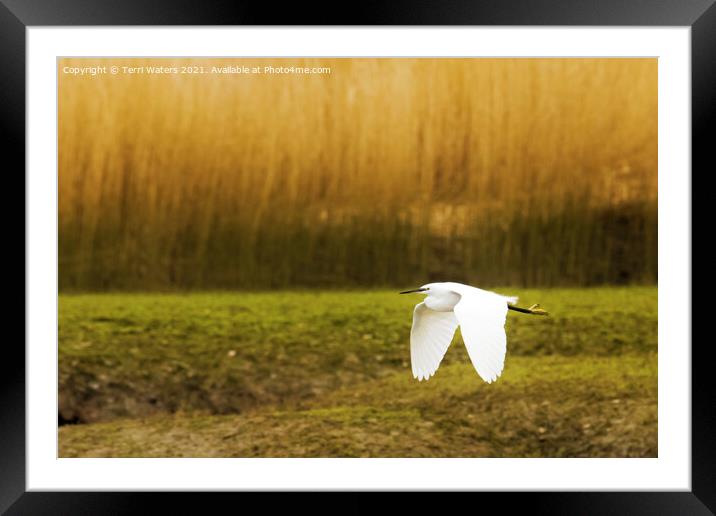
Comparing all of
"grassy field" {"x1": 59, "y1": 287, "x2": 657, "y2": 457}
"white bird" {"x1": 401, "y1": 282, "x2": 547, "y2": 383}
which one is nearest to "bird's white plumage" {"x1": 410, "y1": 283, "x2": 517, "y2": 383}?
"white bird" {"x1": 401, "y1": 282, "x2": 547, "y2": 383}

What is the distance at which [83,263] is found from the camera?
2.74 meters

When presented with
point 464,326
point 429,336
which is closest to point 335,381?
point 429,336

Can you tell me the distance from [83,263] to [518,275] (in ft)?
5.59

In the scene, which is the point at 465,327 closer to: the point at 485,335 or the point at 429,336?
the point at 485,335

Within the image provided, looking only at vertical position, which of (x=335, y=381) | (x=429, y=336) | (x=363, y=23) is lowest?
(x=335, y=381)

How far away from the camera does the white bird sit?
5.52 feet

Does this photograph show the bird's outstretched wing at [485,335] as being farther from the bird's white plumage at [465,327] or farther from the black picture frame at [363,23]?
the black picture frame at [363,23]

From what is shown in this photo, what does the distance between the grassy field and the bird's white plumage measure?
0.45 meters


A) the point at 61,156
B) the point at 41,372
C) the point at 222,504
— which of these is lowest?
the point at 222,504

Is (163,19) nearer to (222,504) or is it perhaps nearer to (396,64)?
(396,64)

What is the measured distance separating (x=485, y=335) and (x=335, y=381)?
3.89ft

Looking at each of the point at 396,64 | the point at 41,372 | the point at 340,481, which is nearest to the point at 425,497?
the point at 340,481

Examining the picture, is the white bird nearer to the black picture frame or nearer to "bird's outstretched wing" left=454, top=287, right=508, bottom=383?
"bird's outstretched wing" left=454, top=287, right=508, bottom=383

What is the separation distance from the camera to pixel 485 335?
1.70m
